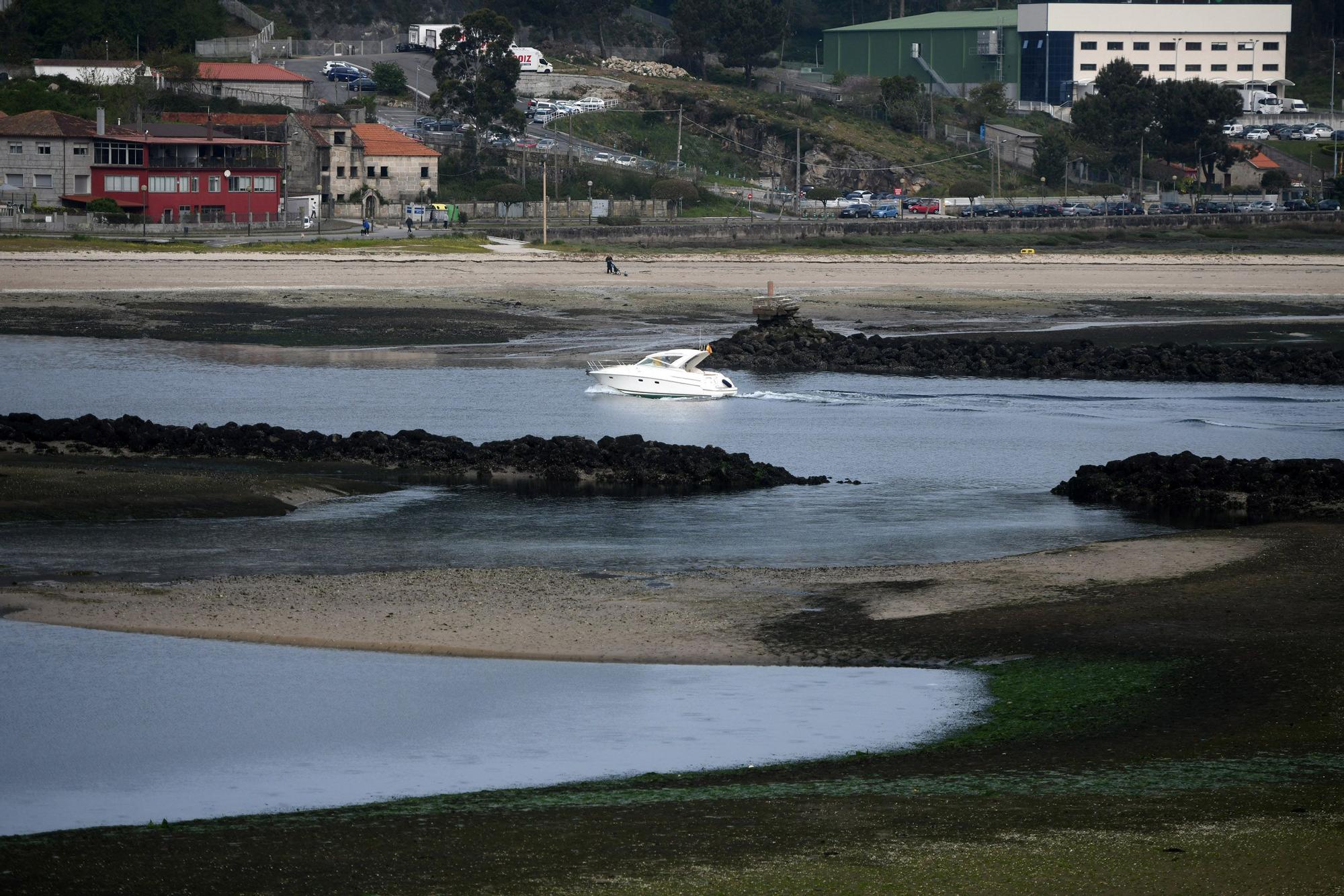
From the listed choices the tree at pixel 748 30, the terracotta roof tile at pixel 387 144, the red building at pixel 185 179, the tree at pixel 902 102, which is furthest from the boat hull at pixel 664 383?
the tree at pixel 748 30

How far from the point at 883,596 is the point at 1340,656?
541 centimetres

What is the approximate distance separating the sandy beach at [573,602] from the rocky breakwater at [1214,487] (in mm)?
4761

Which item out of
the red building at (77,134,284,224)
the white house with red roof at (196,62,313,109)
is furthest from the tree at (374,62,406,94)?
the red building at (77,134,284,224)

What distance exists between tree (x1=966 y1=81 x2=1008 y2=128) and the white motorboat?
4275 inches

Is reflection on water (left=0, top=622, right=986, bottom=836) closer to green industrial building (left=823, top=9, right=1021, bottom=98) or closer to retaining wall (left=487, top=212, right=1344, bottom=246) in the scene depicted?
retaining wall (left=487, top=212, right=1344, bottom=246)

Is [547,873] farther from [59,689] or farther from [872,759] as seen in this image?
[59,689]

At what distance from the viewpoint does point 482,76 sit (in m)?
121

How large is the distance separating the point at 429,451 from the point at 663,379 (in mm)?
12227

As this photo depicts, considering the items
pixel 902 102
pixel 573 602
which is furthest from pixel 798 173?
pixel 573 602

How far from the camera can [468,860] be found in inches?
381

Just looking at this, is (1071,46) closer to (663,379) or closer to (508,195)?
(508,195)

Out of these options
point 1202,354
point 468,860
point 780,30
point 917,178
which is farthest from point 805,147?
point 468,860

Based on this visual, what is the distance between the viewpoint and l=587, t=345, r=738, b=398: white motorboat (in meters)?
41.3

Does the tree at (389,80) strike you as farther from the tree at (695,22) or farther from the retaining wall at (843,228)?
the retaining wall at (843,228)
